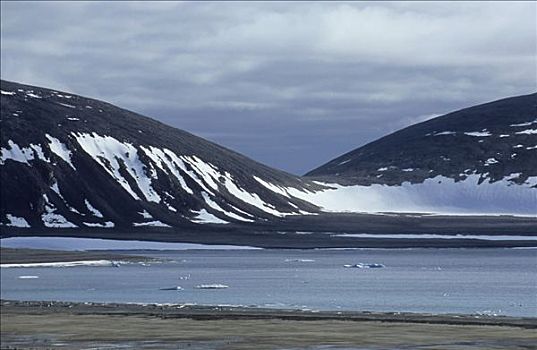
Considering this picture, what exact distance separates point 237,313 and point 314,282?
118ft

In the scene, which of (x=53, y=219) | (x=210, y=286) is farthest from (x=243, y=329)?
(x=53, y=219)

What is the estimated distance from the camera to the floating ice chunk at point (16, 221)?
187288mm

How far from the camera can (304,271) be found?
408 feet

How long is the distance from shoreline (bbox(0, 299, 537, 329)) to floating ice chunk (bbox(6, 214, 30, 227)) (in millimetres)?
110530

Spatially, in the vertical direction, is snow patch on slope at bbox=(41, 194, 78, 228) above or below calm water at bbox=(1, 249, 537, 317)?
above

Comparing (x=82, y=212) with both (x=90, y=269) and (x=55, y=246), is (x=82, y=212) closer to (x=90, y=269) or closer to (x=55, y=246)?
(x=55, y=246)

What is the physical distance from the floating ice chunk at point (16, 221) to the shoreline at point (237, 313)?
111m

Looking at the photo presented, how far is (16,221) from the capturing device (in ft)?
621

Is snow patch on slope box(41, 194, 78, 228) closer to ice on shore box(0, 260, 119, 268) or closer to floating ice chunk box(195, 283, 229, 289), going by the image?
ice on shore box(0, 260, 119, 268)

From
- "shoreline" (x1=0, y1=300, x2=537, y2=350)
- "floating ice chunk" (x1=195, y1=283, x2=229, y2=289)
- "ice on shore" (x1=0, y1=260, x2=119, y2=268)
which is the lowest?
"shoreline" (x1=0, y1=300, x2=537, y2=350)

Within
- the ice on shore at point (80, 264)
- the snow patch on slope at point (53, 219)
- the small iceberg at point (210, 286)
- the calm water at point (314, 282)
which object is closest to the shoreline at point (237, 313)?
the calm water at point (314, 282)

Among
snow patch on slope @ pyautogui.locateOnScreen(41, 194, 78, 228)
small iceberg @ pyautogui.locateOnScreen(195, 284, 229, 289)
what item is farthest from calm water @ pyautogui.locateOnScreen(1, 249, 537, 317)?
snow patch on slope @ pyautogui.locateOnScreen(41, 194, 78, 228)

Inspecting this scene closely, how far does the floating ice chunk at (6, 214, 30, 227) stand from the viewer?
187288mm

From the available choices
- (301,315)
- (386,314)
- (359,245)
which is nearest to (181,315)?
(301,315)
